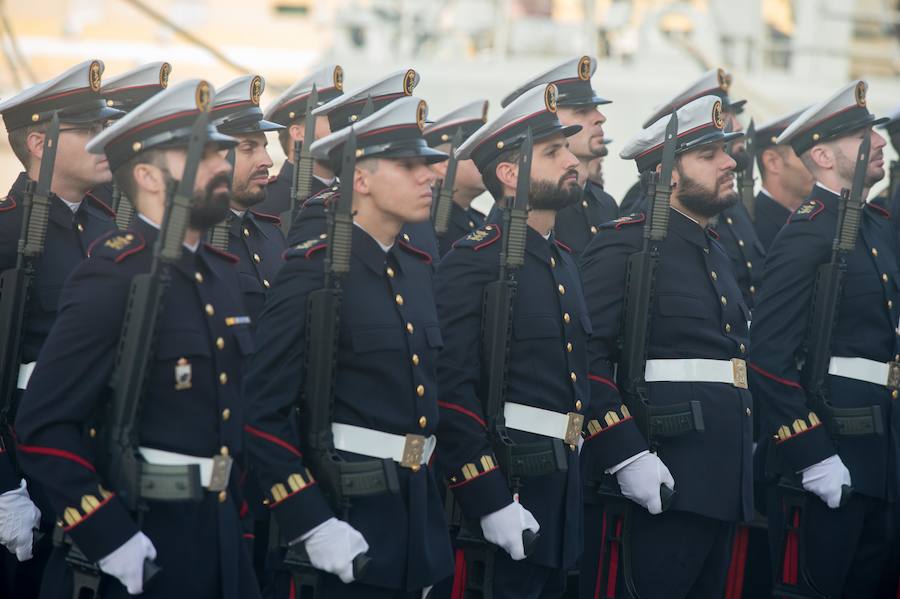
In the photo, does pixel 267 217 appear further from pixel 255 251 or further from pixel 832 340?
pixel 832 340

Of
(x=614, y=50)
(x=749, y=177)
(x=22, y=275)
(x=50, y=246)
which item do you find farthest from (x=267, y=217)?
(x=614, y=50)

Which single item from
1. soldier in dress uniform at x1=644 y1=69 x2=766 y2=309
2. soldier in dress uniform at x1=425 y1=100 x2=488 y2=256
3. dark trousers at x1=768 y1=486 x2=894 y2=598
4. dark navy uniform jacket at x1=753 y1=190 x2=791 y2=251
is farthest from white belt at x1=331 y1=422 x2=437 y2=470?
dark navy uniform jacket at x1=753 y1=190 x2=791 y2=251

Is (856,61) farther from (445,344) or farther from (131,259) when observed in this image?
(131,259)

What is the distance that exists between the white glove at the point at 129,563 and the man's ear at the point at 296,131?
293 centimetres

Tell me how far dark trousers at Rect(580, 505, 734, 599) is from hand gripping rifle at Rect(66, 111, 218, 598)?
1937 mm

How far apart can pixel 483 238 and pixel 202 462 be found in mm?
1408

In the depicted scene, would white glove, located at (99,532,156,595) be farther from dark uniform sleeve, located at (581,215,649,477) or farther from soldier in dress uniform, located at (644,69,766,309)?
soldier in dress uniform, located at (644,69,766,309)

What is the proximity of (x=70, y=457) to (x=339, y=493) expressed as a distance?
2.55ft

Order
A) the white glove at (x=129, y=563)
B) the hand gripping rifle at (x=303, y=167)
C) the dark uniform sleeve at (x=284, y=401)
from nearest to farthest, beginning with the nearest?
the white glove at (x=129, y=563), the dark uniform sleeve at (x=284, y=401), the hand gripping rifle at (x=303, y=167)

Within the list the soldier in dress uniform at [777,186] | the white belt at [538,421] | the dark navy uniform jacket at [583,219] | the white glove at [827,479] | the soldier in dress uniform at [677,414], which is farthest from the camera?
the soldier in dress uniform at [777,186]

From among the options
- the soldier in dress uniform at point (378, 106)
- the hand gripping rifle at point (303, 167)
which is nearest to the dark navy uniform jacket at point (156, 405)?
the soldier in dress uniform at point (378, 106)

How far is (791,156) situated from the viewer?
7.07 metres

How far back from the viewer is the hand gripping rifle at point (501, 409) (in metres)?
4.61

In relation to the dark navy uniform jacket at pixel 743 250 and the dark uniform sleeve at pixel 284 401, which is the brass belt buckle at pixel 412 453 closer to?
the dark uniform sleeve at pixel 284 401
